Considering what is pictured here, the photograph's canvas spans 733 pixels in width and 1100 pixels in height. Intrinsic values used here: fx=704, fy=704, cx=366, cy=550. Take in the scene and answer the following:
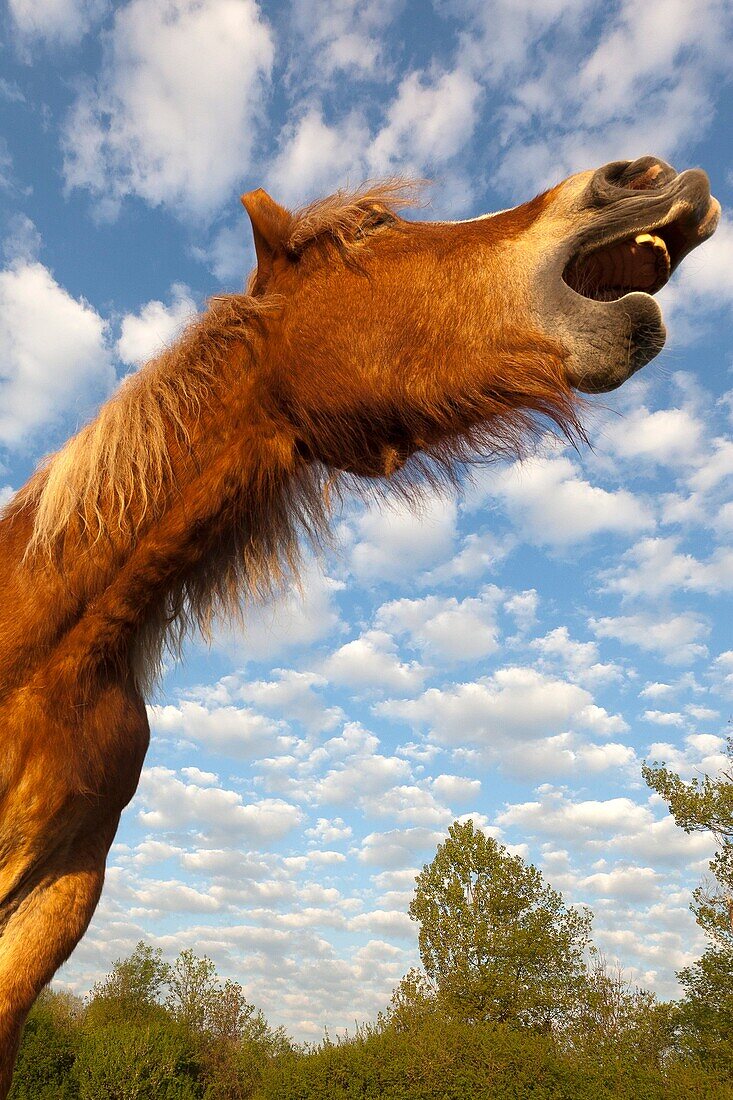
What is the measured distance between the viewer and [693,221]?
2375 mm

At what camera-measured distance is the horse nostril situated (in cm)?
252

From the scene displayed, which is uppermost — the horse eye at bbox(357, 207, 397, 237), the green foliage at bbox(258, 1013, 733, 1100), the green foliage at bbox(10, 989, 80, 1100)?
the horse eye at bbox(357, 207, 397, 237)

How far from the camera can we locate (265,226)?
2631mm

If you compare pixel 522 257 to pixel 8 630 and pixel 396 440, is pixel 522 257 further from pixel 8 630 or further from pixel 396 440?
pixel 8 630

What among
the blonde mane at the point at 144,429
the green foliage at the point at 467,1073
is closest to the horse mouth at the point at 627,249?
the blonde mane at the point at 144,429

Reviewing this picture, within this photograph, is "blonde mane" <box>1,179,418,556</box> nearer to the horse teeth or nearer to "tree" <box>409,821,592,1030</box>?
the horse teeth

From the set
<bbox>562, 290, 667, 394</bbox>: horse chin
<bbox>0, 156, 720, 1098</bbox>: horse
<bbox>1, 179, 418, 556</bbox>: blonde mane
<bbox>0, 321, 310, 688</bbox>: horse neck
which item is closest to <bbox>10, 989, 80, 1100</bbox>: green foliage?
<bbox>0, 156, 720, 1098</bbox>: horse

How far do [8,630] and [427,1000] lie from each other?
4433 cm

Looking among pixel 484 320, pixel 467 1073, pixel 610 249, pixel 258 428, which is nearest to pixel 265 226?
pixel 258 428

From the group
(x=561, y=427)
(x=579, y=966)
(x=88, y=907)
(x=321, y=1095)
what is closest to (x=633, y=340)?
(x=561, y=427)

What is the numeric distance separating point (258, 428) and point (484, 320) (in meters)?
0.88

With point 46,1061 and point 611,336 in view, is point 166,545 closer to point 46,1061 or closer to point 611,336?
point 611,336

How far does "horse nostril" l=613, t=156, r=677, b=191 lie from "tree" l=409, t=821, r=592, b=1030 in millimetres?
44117

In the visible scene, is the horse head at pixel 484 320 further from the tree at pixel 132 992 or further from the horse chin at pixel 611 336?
the tree at pixel 132 992
